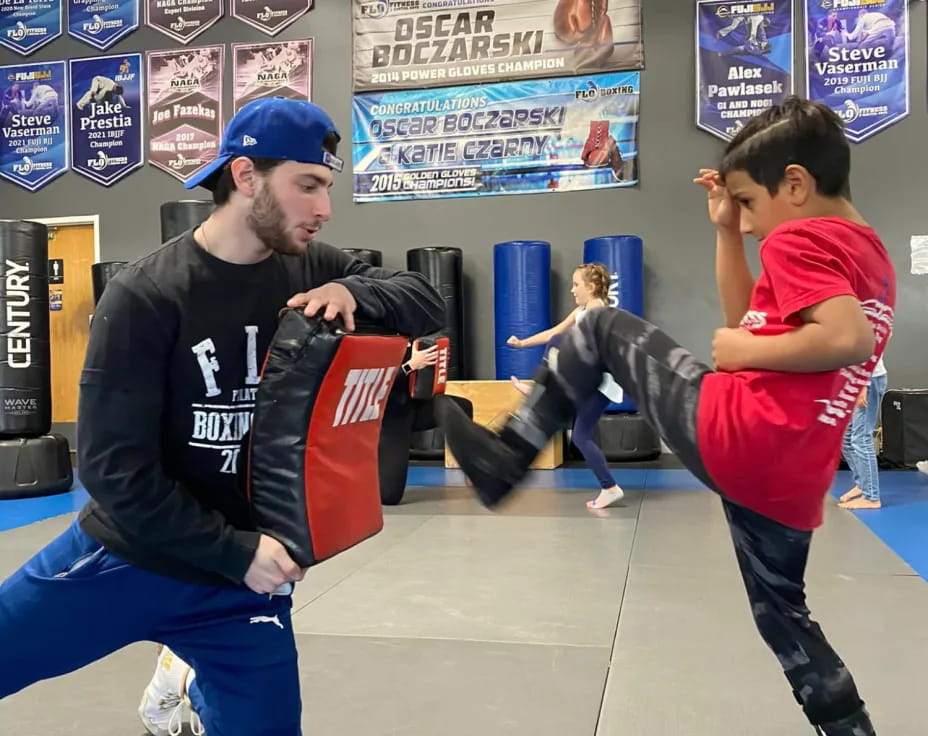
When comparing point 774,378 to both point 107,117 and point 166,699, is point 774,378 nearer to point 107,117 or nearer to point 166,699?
point 166,699

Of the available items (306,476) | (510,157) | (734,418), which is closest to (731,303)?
(734,418)

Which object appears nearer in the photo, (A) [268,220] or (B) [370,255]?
(A) [268,220]

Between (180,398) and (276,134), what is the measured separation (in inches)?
19.6

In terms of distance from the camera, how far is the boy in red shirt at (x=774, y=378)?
59.0 inches

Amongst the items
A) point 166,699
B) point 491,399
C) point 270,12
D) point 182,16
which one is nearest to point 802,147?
point 166,699

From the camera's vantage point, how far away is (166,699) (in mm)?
2156

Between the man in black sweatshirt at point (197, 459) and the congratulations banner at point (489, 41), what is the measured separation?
7.00 meters

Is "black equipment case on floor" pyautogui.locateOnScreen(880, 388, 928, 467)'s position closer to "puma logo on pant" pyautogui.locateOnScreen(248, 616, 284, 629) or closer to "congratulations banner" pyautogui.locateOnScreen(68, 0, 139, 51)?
"puma logo on pant" pyautogui.locateOnScreen(248, 616, 284, 629)

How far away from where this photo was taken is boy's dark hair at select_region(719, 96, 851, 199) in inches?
63.1

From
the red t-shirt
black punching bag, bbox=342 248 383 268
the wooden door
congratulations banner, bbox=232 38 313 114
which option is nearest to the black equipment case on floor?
black punching bag, bbox=342 248 383 268

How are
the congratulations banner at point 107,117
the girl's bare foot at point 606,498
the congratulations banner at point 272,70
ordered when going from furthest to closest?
the congratulations banner at point 107,117
the congratulations banner at point 272,70
the girl's bare foot at point 606,498

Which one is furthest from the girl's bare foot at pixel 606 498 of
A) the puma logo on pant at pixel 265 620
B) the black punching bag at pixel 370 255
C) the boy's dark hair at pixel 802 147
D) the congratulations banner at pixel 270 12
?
the congratulations banner at pixel 270 12

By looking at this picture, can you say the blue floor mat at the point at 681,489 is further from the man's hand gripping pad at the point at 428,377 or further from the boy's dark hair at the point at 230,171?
the boy's dark hair at the point at 230,171

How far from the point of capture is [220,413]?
1.50m
